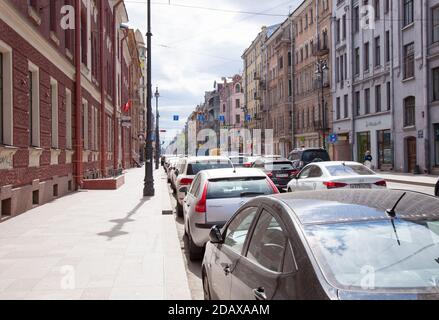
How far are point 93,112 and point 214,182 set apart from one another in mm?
20152

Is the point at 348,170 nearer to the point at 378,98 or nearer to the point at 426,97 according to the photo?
the point at 426,97

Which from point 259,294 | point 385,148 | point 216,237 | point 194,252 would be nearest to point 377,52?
point 385,148

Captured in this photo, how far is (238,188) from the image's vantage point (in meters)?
8.57

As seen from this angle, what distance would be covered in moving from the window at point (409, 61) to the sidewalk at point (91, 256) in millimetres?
25210

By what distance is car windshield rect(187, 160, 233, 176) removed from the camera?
15.4 meters

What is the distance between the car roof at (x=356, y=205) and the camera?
3316 mm

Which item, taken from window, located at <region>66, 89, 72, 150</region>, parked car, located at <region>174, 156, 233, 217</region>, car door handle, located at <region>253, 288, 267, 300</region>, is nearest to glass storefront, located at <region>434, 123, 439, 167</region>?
parked car, located at <region>174, 156, 233, 217</region>

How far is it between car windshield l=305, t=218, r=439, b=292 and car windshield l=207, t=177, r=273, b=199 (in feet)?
16.7

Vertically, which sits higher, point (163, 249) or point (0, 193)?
point (0, 193)

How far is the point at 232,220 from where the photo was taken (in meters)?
4.81

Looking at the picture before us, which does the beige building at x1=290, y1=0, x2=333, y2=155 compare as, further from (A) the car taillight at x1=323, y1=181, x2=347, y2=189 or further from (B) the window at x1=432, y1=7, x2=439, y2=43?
(A) the car taillight at x1=323, y1=181, x2=347, y2=189

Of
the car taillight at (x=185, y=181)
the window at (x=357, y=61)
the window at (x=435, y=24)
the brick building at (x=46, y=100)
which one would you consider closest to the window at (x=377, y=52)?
the window at (x=357, y=61)

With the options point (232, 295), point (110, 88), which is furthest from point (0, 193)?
point (110, 88)
